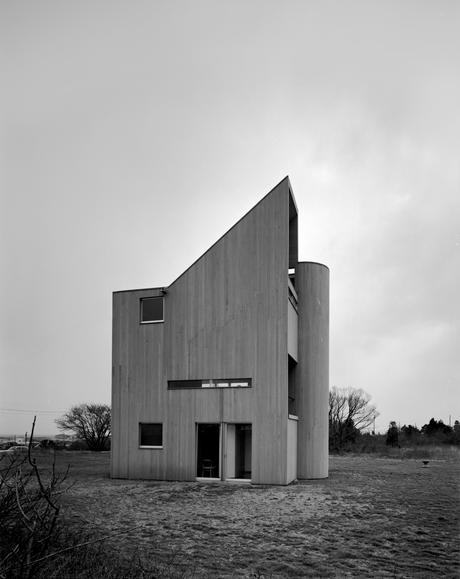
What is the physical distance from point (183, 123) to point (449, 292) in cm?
1209

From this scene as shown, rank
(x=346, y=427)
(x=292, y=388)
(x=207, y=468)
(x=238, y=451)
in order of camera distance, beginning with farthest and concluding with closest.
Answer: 1. (x=346, y=427)
2. (x=292, y=388)
3. (x=238, y=451)
4. (x=207, y=468)

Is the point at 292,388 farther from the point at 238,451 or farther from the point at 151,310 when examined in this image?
the point at 151,310

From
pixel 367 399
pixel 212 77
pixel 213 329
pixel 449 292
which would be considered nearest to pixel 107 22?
pixel 212 77

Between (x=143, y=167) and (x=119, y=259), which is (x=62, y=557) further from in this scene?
(x=119, y=259)

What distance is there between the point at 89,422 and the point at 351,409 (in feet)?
91.3

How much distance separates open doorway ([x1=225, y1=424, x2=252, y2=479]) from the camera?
18734 mm

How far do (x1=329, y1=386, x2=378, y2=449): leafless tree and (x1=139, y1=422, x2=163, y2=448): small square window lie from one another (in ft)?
129

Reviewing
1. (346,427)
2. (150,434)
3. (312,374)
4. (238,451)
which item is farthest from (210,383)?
(346,427)

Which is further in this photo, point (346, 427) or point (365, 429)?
point (365, 429)

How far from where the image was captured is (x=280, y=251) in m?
18.8

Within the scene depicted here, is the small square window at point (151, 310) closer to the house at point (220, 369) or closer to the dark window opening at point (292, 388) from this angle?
the house at point (220, 369)

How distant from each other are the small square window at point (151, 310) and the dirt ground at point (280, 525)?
5494 mm

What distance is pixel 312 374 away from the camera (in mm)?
21578

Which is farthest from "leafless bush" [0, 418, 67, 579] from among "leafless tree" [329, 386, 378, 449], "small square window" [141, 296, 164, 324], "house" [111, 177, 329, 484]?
"leafless tree" [329, 386, 378, 449]
